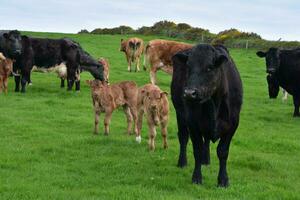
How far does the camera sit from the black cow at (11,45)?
70.8ft

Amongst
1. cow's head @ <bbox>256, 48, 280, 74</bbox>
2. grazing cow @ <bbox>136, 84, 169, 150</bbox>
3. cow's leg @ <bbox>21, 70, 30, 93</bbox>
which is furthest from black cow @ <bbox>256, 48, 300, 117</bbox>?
cow's leg @ <bbox>21, 70, 30, 93</bbox>

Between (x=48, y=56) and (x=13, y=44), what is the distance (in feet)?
5.18

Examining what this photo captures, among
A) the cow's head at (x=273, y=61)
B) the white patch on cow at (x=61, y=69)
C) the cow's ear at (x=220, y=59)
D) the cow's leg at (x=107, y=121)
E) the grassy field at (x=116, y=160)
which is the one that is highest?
the cow's ear at (x=220, y=59)

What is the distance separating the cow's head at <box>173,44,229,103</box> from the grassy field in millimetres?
1668

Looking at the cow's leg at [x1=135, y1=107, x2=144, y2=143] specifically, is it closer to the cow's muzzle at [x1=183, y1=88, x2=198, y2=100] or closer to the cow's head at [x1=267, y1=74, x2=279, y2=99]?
the cow's muzzle at [x1=183, y1=88, x2=198, y2=100]

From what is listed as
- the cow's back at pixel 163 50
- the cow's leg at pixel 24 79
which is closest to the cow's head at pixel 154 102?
the cow's leg at pixel 24 79

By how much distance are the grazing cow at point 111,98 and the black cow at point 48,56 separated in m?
8.98

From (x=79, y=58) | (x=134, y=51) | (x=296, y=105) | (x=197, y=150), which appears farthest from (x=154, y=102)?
(x=134, y=51)

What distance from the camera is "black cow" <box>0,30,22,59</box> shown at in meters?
21.6

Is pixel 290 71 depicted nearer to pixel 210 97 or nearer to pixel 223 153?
pixel 223 153

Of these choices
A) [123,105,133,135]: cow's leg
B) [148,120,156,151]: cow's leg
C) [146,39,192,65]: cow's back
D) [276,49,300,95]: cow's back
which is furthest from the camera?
[146,39,192,65]: cow's back

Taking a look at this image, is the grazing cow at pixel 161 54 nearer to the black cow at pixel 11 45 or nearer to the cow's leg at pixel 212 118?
the black cow at pixel 11 45

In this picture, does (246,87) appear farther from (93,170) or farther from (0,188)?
(0,188)

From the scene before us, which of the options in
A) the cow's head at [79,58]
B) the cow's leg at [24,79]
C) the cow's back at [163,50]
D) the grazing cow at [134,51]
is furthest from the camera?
the grazing cow at [134,51]
